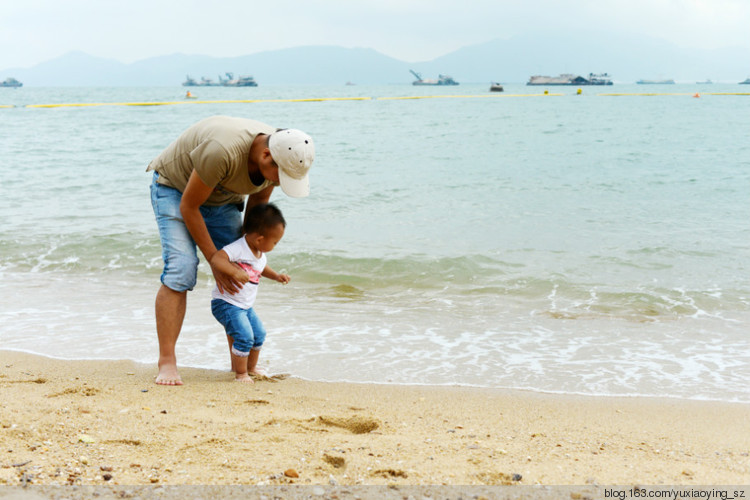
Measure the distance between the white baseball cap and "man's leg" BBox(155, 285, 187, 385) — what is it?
90 centimetres

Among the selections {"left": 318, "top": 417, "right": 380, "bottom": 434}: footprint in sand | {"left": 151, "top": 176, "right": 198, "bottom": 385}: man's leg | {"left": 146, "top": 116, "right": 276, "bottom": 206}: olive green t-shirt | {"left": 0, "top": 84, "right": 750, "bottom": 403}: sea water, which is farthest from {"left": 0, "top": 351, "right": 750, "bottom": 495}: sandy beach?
{"left": 146, "top": 116, "right": 276, "bottom": 206}: olive green t-shirt

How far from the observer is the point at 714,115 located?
29.5 m

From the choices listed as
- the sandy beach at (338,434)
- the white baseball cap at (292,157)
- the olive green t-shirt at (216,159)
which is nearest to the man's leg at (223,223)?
the olive green t-shirt at (216,159)

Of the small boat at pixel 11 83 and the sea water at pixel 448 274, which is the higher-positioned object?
the small boat at pixel 11 83

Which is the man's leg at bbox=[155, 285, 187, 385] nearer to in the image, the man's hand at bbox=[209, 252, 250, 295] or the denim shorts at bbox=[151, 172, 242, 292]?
the denim shorts at bbox=[151, 172, 242, 292]

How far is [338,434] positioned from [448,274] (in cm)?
393

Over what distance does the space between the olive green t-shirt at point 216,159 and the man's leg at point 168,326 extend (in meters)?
0.51

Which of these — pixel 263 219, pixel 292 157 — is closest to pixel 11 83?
pixel 263 219

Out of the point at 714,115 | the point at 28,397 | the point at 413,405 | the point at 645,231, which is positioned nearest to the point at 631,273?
the point at 645,231

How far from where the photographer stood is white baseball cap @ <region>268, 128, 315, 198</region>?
308 centimetres

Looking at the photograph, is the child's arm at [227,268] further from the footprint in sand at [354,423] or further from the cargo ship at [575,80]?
the cargo ship at [575,80]

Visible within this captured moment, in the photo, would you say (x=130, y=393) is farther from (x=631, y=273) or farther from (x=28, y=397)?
(x=631, y=273)

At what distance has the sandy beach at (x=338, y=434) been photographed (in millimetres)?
2408

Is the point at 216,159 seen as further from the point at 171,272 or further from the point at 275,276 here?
the point at 275,276
